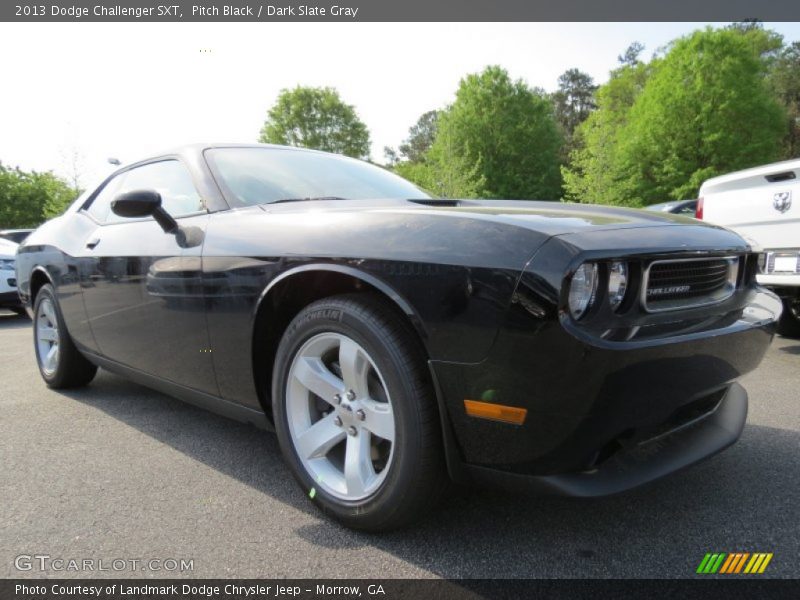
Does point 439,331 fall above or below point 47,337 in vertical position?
above

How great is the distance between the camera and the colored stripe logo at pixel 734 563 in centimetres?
155

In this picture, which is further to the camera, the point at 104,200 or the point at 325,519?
the point at 104,200

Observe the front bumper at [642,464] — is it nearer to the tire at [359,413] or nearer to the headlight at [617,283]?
the tire at [359,413]

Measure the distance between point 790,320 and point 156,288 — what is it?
16.7 feet

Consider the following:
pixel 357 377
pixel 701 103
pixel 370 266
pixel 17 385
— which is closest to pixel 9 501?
pixel 357 377

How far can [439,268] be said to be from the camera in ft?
4.95

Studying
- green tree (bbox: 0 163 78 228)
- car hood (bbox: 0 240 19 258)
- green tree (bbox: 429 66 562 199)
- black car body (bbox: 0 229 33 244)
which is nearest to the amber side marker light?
car hood (bbox: 0 240 19 258)

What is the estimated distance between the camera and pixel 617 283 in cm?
146

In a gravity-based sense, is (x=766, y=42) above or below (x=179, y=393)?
above

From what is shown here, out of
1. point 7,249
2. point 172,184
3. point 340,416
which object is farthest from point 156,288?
point 7,249

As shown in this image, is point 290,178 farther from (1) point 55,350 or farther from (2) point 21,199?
(2) point 21,199

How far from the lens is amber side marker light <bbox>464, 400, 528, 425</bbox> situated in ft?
4.66

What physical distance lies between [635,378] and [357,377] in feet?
2.78

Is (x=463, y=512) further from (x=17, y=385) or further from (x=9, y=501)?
(x=17, y=385)
